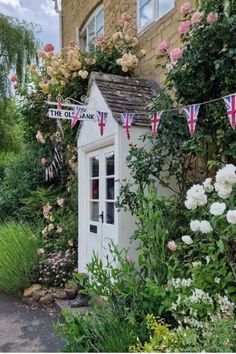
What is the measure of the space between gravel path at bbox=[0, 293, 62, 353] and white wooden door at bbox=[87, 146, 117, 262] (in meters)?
1.22

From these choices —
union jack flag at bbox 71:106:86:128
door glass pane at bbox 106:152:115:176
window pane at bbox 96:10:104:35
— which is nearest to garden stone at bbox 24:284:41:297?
door glass pane at bbox 106:152:115:176

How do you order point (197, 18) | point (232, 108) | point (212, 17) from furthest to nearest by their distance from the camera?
point (197, 18)
point (212, 17)
point (232, 108)

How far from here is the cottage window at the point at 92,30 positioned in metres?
9.24

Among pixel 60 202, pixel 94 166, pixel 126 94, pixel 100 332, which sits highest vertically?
pixel 126 94

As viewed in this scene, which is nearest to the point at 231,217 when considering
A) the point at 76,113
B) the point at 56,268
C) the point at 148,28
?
the point at 76,113

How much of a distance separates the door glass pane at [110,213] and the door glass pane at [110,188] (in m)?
0.12

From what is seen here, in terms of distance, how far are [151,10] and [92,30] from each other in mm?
3506

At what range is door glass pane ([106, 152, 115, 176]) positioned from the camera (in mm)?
5836

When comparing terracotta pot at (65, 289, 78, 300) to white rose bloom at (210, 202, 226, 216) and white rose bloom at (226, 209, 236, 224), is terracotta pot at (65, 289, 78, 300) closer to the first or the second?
white rose bloom at (210, 202, 226, 216)

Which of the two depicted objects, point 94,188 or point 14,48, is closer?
point 94,188

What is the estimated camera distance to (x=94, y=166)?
668 cm

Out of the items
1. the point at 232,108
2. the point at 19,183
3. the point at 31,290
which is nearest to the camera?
the point at 232,108

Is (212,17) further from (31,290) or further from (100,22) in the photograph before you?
(100,22)

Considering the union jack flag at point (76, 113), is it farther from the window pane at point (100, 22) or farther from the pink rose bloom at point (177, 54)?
the window pane at point (100, 22)
